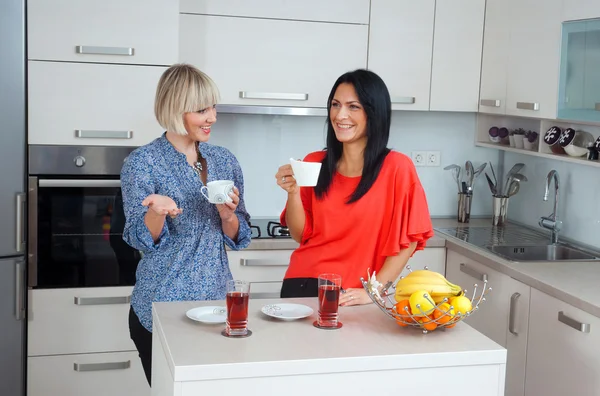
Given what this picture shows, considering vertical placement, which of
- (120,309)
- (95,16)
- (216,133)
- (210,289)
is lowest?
(120,309)

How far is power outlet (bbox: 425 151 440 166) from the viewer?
3.99m

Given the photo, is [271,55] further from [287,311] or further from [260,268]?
[287,311]

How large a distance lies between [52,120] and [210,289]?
1133mm

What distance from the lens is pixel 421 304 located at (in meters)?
1.80

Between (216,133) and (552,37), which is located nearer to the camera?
(552,37)

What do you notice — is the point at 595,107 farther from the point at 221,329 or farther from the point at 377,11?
the point at 221,329

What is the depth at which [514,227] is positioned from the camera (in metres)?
3.79

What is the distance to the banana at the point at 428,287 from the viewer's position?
6.03 feet

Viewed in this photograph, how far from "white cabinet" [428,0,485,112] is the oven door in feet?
5.09

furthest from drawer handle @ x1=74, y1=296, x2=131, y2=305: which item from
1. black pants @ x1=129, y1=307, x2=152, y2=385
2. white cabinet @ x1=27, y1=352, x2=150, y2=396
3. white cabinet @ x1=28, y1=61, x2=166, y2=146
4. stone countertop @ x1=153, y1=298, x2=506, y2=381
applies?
stone countertop @ x1=153, y1=298, x2=506, y2=381

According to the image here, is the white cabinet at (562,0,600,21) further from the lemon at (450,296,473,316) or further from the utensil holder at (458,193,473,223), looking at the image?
the lemon at (450,296,473,316)

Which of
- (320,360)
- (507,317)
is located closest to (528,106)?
(507,317)

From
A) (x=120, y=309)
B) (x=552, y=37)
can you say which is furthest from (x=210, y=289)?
(x=552, y=37)

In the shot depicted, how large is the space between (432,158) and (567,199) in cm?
80
